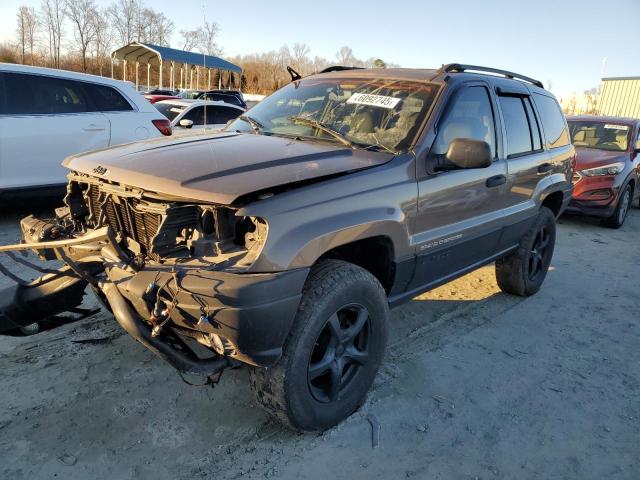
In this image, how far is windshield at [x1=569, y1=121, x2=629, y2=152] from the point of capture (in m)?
9.25

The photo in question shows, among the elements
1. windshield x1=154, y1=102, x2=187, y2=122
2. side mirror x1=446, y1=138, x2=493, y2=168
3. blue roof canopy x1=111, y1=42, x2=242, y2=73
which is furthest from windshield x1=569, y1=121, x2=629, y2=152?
blue roof canopy x1=111, y1=42, x2=242, y2=73

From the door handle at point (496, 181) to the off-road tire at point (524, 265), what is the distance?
1.12 m

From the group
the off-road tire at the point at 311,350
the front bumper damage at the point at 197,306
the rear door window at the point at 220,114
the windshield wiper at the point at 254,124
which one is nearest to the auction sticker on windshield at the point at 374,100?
the windshield wiper at the point at 254,124

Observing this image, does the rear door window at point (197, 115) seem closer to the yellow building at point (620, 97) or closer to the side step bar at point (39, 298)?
the side step bar at point (39, 298)

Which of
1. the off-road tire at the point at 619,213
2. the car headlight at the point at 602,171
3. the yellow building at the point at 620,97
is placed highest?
the yellow building at the point at 620,97

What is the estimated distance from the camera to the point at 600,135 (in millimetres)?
9500

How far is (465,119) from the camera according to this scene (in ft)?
11.6

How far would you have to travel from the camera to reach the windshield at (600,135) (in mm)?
9250

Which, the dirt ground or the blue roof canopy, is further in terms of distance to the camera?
the blue roof canopy

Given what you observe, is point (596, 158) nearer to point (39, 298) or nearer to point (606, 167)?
point (606, 167)

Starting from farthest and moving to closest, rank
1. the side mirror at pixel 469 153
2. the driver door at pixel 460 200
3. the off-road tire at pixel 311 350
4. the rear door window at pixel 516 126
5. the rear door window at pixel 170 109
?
the rear door window at pixel 170 109, the rear door window at pixel 516 126, the driver door at pixel 460 200, the side mirror at pixel 469 153, the off-road tire at pixel 311 350

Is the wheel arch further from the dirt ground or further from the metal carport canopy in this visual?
the metal carport canopy

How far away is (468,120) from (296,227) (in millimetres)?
1866

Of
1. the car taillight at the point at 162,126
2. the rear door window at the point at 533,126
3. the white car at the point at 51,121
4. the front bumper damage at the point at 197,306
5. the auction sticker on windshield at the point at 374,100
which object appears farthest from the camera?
the car taillight at the point at 162,126
